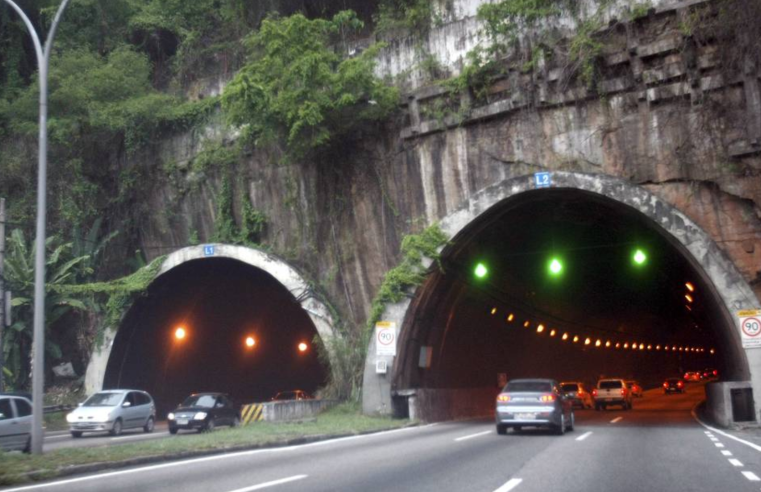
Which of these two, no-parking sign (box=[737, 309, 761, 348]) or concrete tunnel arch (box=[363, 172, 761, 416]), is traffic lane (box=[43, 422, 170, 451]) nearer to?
concrete tunnel arch (box=[363, 172, 761, 416])

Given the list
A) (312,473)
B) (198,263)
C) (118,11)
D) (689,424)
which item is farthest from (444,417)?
(118,11)

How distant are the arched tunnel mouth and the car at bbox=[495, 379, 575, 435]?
1466 centimetres

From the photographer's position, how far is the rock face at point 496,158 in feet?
71.3

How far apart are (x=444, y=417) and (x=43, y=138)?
1967cm

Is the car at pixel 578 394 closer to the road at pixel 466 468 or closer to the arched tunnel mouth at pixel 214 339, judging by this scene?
the arched tunnel mouth at pixel 214 339

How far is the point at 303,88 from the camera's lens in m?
24.8

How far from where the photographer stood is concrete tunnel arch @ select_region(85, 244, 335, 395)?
1095 inches

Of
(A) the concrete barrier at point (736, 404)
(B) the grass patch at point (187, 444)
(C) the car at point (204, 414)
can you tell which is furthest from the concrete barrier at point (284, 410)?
(A) the concrete barrier at point (736, 404)

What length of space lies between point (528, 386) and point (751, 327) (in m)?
6.37

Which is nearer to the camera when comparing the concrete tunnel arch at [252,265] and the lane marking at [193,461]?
the lane marking at [193,461]

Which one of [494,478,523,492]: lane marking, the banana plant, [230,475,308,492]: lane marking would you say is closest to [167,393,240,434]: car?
the banana plant

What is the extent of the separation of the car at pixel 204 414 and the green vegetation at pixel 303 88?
31.0ft

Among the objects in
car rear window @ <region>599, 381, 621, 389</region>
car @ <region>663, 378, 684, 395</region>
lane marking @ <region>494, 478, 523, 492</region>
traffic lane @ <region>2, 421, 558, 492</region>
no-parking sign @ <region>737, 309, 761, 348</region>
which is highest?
no-parking sign @ <region>737, 309, 761, 348</region>

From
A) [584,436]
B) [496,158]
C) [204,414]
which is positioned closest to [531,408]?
[584,436]
